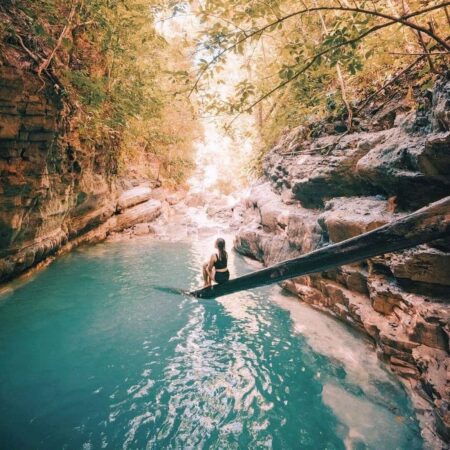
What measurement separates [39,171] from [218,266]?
5.63m

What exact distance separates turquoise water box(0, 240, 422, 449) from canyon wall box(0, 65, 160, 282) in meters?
1.83

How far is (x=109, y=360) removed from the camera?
5148 millimetres

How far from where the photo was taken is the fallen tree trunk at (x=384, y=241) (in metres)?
1.91

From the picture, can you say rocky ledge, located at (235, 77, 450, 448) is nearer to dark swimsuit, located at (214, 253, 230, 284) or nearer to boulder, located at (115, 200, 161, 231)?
dark swimsuit, located at (214, 253, 230, 284)

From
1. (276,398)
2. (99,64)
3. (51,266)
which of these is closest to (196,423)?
(276,398)

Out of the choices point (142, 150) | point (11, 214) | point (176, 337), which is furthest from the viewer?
point (142, 150)

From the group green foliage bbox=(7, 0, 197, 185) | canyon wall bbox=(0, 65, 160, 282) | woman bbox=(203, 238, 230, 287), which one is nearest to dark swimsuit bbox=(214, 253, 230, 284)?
woman bbox=(203, 238, 230, 287)

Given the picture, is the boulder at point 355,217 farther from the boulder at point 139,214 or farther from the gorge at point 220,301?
the boulder at point 139,214

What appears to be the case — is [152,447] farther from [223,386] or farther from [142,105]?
[142,105]

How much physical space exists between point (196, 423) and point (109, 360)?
7.23 ft

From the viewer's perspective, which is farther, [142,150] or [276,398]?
[142,150]

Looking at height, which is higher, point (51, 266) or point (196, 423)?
point (51, 266)

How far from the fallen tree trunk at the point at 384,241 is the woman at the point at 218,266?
3.45 metres

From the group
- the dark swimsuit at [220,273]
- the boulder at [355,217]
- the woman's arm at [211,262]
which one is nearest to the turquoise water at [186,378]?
the dark swimsuit at [220,273]
